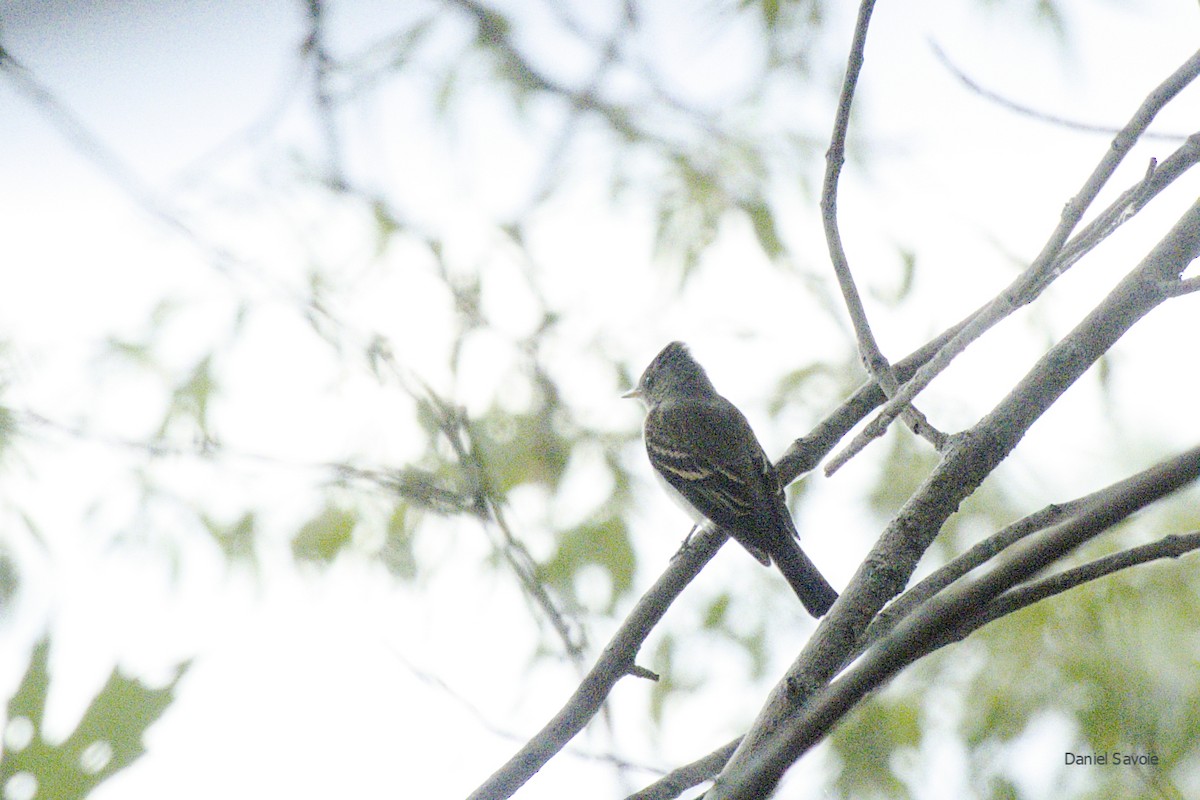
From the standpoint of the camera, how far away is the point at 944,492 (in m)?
1.79

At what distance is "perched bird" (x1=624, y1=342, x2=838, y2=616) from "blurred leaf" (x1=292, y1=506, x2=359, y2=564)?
135cm

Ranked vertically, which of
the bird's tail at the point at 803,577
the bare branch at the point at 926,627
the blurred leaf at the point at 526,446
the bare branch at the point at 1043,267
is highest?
the blurred leaf at the point at 526,446

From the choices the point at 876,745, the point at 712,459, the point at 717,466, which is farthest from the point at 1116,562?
the point at 712,459

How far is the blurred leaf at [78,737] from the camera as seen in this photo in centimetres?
182

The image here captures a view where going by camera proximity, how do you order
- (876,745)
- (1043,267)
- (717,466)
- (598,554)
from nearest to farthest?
1. (1043,267)
2. (876,745)
3. (717,466)
4. (598,554)

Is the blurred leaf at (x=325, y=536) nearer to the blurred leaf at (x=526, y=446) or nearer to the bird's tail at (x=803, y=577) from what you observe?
the blurred leaf at (x=526, y=446)

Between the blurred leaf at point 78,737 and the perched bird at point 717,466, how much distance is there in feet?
5.78

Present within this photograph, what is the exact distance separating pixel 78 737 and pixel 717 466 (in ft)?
9.10

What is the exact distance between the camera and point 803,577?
382 cm

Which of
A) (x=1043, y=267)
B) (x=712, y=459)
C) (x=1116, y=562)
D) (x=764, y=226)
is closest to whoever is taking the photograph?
(x=1116, y=562)

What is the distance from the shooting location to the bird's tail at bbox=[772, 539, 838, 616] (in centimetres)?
375

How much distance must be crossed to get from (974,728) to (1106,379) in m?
1.33

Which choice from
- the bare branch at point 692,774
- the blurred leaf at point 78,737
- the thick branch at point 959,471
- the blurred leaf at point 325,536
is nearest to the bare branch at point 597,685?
the bare branch at point 692,774

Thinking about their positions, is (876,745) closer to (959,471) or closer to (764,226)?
(764,226)
